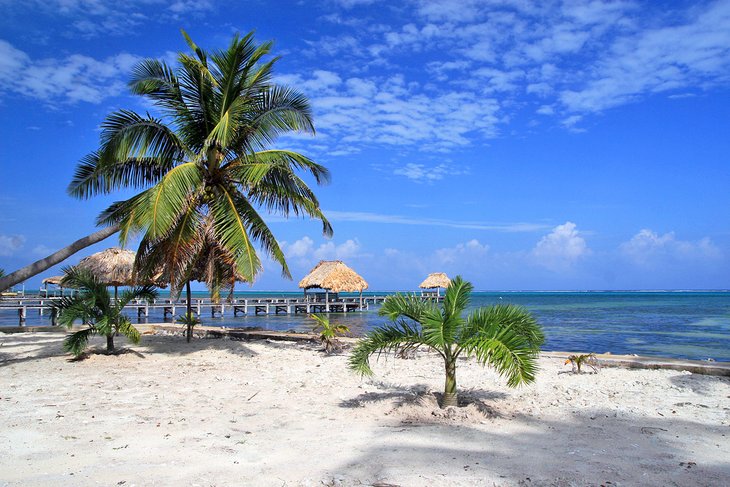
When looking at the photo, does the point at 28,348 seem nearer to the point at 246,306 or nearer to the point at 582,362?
the point at 582,362

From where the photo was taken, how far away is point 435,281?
4850 cm

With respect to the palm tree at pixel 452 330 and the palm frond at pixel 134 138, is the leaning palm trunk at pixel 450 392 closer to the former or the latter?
the palm tree at pixel 452 330

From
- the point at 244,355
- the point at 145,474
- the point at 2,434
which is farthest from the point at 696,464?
the point at 244,355

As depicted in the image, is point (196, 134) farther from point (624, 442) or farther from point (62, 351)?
point (624, 442)

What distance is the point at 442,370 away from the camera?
914 cm

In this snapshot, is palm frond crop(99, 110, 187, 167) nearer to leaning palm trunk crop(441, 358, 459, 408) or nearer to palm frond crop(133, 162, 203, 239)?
palm frond crop(133, 162, 203, 239)

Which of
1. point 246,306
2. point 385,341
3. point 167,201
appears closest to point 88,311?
point 167,201

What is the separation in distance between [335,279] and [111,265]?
59.1ft

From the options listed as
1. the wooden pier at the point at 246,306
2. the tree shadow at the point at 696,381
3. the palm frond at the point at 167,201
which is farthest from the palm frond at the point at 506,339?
the wooden pier at the point at 246,306

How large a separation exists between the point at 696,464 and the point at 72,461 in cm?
517

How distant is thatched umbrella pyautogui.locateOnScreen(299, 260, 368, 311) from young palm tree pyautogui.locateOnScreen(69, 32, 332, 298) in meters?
25.6

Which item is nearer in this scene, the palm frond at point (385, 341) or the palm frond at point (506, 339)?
the palm frond at point (506, 339)

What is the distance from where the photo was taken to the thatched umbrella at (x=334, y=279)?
37000 mm

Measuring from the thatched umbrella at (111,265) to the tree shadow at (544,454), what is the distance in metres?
18.5
